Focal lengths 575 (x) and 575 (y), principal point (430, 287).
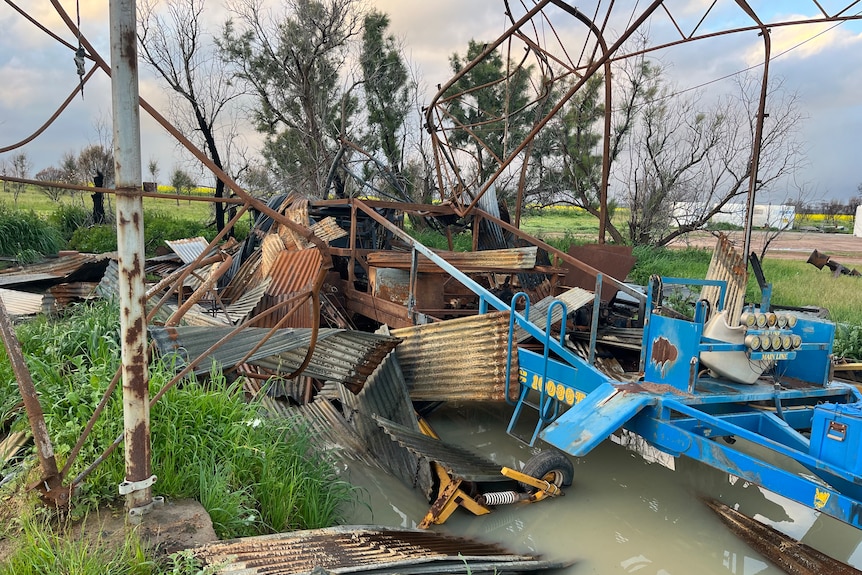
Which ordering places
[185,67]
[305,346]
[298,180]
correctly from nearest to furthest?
[305,346] < [185,67] < [298,180]

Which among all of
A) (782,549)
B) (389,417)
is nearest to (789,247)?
(782,549)

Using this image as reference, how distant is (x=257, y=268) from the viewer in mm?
8070

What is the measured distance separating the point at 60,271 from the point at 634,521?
30.2 ft

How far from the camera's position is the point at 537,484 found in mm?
4074

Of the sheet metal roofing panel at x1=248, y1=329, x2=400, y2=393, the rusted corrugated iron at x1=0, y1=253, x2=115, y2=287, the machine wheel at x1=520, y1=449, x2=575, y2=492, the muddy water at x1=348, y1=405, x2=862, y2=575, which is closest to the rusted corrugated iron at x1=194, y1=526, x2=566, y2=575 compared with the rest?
the muddy water at x1=348, y1=405, x2=862, y2=575

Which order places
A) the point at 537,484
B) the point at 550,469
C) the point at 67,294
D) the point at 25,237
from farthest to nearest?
1. the point at 25,237
2. the point at 67,294
3. the point at 550,469
4. the point at 537,484

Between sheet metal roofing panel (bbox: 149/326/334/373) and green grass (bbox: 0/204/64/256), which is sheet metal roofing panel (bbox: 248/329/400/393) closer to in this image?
sheet metal roofing panel (bbox: 149/326/334/373)

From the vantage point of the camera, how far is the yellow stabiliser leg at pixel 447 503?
3.75 m

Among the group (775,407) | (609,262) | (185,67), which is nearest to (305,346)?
(775,407)

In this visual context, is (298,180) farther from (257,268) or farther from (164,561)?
(164,561)

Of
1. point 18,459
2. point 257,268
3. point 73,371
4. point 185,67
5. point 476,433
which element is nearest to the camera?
point 18,459

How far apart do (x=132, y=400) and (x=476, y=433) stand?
376 cm

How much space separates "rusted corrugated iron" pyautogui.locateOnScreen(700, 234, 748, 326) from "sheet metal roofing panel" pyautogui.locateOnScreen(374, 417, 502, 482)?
2.46 meters

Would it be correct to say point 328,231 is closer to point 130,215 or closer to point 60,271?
point 130,215
